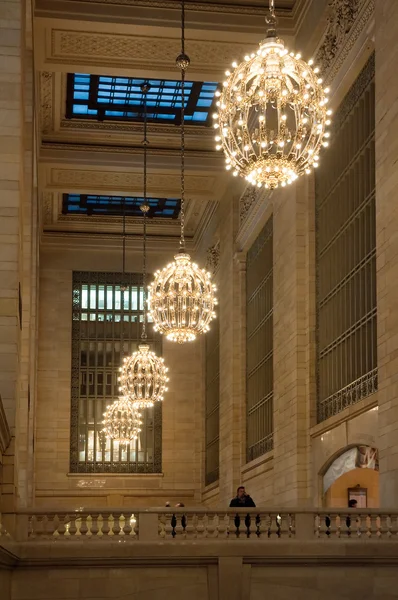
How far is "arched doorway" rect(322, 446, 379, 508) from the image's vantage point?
14.5 m

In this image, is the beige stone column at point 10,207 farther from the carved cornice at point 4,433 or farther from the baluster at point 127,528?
the baluster at point 127,528

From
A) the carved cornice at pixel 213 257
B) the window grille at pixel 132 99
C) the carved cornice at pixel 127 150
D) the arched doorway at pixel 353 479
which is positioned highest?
the window grille at pixel 132 99

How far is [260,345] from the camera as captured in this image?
70.7 feet

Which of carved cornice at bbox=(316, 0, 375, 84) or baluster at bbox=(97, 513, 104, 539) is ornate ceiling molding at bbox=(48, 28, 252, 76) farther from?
baluster at bbox=(97, 513, 104, 539)

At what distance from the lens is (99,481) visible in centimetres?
2822

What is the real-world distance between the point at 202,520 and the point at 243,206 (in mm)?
11494

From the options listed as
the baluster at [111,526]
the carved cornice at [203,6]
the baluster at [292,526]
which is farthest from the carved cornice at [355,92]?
the baluster at [111,526]

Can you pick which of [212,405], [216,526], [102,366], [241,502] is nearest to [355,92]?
[241,502]

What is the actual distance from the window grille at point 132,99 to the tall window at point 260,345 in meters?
2.75

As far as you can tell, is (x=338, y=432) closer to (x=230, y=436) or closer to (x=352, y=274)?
(x=352, y=274)

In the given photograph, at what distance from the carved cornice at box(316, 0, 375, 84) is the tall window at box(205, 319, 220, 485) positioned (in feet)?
35.3

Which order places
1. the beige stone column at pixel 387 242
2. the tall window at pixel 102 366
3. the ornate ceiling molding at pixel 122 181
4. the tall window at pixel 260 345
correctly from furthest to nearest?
1. the tall window at pixel 102 366
2. the ornate ceiling molding at pixel 122 181
3. the tall window at pixel 260 345
4. the beige stone column at pixel 387 242

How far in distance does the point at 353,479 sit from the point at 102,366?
11138 mm

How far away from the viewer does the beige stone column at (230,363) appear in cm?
2298
